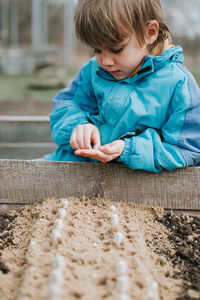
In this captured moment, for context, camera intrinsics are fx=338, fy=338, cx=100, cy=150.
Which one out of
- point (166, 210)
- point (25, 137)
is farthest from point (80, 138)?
point (25, 137)

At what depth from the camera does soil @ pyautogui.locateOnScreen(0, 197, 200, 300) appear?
37.2 inches

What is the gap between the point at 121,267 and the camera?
987mm

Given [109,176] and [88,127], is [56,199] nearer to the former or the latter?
[109,176]

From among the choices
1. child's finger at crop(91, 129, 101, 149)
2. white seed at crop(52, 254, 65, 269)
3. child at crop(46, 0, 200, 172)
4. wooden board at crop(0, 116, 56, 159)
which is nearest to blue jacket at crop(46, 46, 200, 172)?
child at crop(46, 0, 200, 172)

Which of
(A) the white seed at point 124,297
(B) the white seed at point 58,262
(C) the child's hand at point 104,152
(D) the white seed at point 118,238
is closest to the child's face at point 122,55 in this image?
(C) the child's hand at point 104,152

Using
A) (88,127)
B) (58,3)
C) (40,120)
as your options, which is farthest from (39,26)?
(88,127)

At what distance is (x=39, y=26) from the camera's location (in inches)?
444

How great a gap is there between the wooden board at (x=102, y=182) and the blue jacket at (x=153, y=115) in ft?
0.24

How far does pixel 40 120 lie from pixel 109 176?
4.62ft

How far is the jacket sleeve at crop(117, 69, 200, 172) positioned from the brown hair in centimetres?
34

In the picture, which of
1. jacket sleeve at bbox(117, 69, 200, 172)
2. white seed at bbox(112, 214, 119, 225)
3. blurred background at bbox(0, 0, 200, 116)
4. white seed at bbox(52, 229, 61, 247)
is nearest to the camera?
white seed at bbox(52, 229, 61, 247)

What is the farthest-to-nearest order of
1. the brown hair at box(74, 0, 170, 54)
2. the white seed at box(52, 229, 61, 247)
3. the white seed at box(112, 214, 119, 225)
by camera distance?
the brown hair at box(74, 0, 170, 54), the white seed at box(112, 214, 119, 225), the white seed at box(52, 229, 61, 247)

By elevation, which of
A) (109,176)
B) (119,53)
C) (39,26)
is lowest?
(109,176)

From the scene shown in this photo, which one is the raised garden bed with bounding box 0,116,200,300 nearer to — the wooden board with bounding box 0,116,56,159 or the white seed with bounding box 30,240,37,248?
the white seed with bounding box 30,240,37,248
